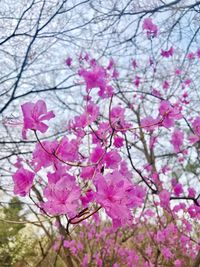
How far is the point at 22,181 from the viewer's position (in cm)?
157

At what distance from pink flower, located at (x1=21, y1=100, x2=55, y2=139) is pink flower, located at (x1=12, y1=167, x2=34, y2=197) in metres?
0.17

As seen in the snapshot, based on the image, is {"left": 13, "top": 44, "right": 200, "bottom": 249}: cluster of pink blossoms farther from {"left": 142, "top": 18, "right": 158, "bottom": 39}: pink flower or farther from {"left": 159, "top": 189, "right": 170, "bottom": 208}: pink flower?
{"left": 142, "top": 18, "right": 158, "bottom": 39}: pink flower

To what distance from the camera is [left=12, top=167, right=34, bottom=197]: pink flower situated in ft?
5.12

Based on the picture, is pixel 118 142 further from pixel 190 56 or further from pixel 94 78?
pixel 190 56

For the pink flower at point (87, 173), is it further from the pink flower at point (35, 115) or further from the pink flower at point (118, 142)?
the pink flower at point (118, 142)

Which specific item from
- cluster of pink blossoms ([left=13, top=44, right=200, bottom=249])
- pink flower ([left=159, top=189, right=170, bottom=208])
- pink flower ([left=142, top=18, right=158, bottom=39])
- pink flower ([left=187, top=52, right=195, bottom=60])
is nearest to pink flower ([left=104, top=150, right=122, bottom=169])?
cluster of pink blossoms ([left=13, top=44, right=200, bottom=249])

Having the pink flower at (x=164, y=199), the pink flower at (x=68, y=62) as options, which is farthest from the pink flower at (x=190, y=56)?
the pink flower at (x=164, y=199)

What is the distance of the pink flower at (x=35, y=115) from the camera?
1.56 m

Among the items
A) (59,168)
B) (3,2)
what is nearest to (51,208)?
(59,168)

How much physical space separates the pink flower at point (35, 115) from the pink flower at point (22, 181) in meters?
0.17

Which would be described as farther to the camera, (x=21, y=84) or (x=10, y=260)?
(x=10, y=260)

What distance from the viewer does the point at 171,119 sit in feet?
6.78

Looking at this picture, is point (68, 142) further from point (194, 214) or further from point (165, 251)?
point (165, 251)

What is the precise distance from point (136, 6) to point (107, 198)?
4.06 metres
